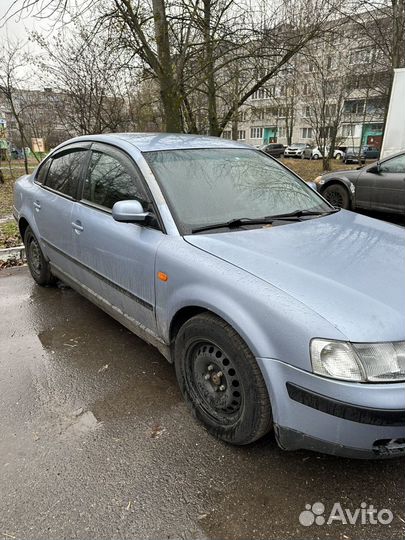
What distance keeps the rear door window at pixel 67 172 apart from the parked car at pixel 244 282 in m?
0.02

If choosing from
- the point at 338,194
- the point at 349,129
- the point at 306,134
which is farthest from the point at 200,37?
the point at 306,134

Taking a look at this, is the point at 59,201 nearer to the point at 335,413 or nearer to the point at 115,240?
the point at 115,240

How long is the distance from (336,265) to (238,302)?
578 millimetres

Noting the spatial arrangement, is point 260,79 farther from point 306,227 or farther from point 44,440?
point 44,440

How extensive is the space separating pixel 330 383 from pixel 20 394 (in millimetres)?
2143

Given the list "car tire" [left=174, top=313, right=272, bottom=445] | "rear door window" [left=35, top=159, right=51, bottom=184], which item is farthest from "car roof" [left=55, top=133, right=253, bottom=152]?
"car tire" [left=174, top=313, right=272, bottom=445]

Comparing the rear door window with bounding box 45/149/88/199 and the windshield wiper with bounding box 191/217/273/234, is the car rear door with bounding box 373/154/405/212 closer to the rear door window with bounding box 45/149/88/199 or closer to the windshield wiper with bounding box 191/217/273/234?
the windshield wiper with bounding box 191/217/273/234

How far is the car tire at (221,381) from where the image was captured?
197cm

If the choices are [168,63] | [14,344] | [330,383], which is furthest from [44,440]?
[168,63]

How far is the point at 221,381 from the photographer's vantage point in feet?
7.28

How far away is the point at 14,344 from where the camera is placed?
11.4 feet

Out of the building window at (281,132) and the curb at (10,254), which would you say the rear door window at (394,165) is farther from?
the building window at (281,132)

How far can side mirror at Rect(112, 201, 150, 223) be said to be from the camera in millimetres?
2512

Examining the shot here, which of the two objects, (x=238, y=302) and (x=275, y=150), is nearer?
(x=238, y=302)
